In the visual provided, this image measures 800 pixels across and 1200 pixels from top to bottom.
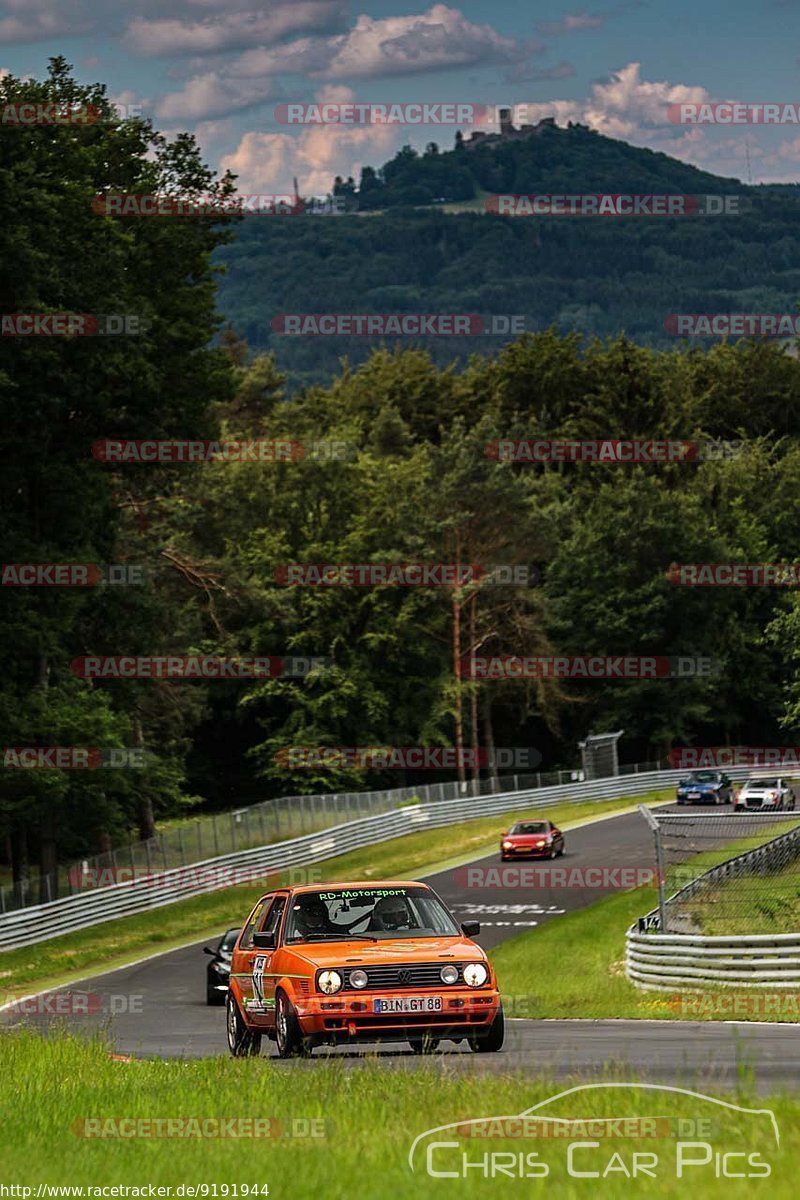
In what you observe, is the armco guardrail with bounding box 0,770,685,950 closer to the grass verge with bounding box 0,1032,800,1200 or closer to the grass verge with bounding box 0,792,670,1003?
the grass verge with bounding box 0,792,670,1003

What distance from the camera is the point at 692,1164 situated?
7055mm

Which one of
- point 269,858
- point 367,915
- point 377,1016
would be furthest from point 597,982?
point 269,858

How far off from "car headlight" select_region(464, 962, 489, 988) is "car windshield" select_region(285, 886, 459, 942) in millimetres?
852

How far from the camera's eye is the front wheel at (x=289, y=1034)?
568 inches

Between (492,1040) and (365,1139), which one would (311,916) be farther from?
(365,1139)

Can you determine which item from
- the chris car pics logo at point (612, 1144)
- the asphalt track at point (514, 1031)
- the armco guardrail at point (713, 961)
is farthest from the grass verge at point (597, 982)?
the chris car pics logo at point (612, 1144)

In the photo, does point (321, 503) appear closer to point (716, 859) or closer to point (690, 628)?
point (690, 628)

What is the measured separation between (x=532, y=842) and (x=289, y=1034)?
38.7 m

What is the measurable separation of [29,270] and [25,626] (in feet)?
→ 29.0

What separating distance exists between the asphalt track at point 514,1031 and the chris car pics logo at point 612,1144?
168cm

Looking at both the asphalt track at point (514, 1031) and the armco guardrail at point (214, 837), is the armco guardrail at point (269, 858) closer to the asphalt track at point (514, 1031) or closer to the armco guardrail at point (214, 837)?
the armco guardrail at point (214, 837)

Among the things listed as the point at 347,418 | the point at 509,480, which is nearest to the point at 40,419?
the point at 509,480

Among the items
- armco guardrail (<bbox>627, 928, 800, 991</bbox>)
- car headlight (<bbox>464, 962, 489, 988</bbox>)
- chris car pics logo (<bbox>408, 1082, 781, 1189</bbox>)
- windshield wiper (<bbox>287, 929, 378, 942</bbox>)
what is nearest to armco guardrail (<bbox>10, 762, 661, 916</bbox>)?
→ armco guardrail (<bbox>627, 928, 800, 991</bbox>)

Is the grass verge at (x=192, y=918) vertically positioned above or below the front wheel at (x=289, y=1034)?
below
